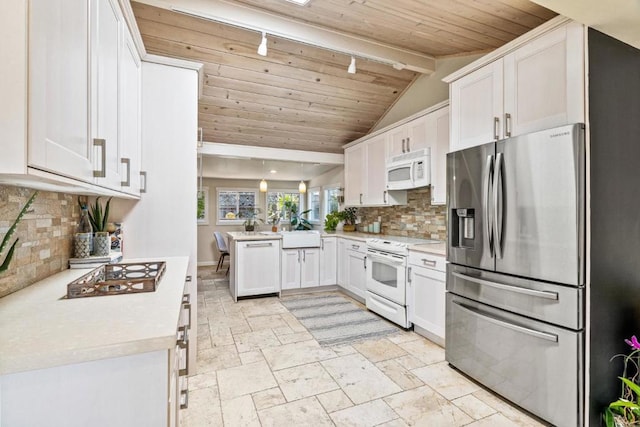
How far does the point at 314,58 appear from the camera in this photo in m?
3.56

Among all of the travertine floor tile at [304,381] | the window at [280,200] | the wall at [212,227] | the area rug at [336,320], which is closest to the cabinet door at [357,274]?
the area rug at [336,320]

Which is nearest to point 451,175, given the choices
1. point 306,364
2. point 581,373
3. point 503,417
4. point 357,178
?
point 581,373

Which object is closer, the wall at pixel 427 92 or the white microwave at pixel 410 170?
the white microwave at pixel 410 170

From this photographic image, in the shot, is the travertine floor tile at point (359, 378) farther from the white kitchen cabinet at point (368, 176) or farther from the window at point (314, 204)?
the window at point (314, 204)

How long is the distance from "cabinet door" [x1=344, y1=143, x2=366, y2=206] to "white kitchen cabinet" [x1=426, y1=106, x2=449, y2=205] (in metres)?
1.38

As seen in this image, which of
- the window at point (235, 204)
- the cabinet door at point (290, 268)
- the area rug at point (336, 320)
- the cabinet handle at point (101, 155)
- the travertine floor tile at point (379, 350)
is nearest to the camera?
the cabinet handle at point (101, 155)

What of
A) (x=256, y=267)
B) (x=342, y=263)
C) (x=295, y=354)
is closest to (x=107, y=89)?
(x=295, y=354)

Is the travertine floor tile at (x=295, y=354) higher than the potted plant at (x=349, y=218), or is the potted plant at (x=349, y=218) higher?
the potted plant at (x=349, y=218)

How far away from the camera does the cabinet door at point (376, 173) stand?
4.15 metres

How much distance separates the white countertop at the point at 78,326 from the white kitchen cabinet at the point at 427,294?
219 cm

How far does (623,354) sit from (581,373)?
0.40 metres

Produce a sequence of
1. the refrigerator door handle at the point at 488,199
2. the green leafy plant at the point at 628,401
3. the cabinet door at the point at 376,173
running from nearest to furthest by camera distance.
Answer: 1. the green leafy plant at the point at 628,401
2. the refrigerator door handle at the point at 488,199
3. the cabinet door at the point at 376,173

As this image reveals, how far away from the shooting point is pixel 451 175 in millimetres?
2486

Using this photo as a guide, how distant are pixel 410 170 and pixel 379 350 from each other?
6.44 ft
